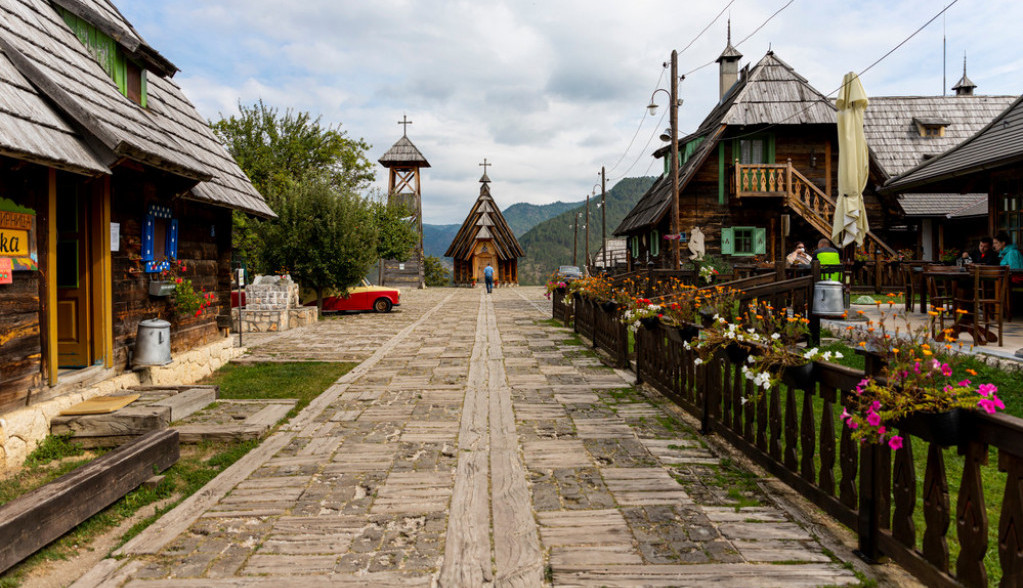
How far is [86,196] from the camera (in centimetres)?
668

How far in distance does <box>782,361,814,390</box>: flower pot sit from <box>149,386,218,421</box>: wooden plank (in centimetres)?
574

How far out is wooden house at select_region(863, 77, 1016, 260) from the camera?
21609 millimetres

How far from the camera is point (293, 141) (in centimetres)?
3178

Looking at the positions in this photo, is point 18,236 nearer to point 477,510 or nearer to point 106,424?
point 106,424

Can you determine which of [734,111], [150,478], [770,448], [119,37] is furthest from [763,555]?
[734,111]

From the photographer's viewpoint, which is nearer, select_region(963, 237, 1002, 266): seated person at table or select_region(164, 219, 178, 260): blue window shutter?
select_region(164, 219, 178, 260): blue window shutter

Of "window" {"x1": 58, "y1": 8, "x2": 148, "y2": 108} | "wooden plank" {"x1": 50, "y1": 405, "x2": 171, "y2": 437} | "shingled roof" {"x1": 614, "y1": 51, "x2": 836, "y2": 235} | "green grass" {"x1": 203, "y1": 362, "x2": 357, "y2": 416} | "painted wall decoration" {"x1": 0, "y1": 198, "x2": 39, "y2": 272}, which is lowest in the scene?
"green grass" {"x1": 203, "y1": 362, "x2": 357, "y2": 416}

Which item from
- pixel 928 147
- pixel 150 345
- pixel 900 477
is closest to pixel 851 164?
pixel 900 477

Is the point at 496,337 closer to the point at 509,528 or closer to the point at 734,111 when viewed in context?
the point at 509,528

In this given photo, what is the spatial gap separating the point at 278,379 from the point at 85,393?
282 centimetres

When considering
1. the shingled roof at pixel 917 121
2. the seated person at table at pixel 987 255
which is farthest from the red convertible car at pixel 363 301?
the shingled roof at pixel 917 121

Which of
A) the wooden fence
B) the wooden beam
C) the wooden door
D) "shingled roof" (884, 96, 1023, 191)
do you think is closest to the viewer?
the wooden fence

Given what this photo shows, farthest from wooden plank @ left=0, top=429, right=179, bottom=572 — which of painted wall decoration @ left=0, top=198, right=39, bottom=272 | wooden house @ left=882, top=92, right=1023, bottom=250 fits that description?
wooden house @ left=882, top=92, right=1023, bottom=250

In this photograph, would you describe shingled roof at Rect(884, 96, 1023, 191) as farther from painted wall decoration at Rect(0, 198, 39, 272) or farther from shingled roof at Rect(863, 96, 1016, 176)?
painted wall decoration at Rect(0, 198, 39, 272)
